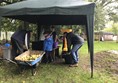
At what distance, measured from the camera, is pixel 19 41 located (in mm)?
8258

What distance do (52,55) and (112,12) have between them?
3076 centimetres

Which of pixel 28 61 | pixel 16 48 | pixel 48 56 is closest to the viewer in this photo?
pixel 28 61

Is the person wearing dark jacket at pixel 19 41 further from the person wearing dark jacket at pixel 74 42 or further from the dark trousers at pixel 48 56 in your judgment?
the person wearing dark jacket at pixel 74 42

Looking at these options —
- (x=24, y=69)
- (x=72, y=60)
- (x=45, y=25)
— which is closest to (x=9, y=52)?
(x=24, y=69)

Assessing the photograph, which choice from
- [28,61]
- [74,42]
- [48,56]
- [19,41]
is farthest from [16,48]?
[74,42]

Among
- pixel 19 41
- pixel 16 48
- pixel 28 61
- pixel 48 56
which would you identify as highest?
pixel 19 41

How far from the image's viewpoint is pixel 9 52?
8.49 m

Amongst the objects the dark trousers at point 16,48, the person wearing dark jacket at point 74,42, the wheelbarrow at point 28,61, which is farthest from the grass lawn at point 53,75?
the dark trousers at point 16,48

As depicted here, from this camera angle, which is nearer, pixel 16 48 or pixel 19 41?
pixel 19 41

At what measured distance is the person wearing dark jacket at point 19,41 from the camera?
820 centimetres

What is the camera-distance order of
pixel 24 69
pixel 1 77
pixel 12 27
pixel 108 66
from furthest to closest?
pixel 12 27
pixel 108 66
pixel 24 69
pixel 1 77

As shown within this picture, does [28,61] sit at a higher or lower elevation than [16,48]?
lower

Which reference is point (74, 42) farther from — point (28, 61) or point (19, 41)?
point (28, 61)

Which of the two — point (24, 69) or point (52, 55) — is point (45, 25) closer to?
point (52, 55)
